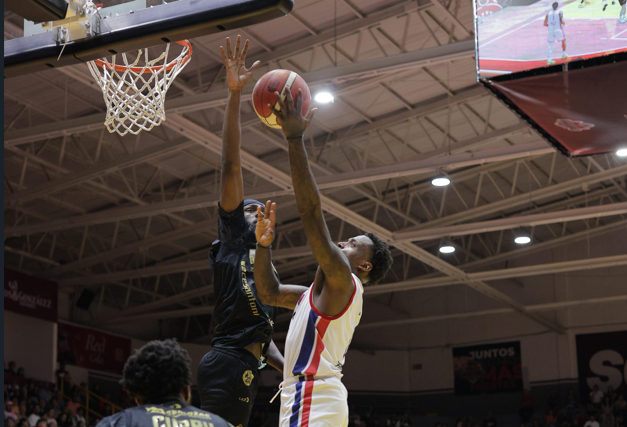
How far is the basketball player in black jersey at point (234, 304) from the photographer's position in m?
4.97

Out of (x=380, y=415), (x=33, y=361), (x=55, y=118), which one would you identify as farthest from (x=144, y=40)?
(x=380, y=415)

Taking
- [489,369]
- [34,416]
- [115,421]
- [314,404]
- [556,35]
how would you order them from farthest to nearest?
[489,369] → [34,416] → [556,35] → [314,404] → [115,421]

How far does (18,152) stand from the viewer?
18.1 m

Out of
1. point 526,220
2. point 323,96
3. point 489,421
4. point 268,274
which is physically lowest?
point 489,421

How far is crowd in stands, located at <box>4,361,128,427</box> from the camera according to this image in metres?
17.8

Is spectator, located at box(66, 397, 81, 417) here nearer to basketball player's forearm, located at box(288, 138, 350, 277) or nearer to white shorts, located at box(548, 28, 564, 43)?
white shorts, located at box(548, 28, 564, 43)

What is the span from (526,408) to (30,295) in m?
16.6

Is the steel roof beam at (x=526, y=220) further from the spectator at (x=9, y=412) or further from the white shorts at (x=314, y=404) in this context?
the white shorts at (x=314, y=404)

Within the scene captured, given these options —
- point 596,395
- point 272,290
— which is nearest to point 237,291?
point 272,290

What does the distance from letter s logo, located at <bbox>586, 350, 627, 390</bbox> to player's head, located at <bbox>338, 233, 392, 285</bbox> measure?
24751 millimetres

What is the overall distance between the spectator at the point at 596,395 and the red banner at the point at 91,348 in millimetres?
15336

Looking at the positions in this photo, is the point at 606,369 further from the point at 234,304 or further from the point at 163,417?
the point at 163,417

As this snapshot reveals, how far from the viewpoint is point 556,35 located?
6.67 meters

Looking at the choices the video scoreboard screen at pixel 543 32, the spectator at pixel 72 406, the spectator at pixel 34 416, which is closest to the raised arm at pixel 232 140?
the video scoreboard screen at pixel 543 32
